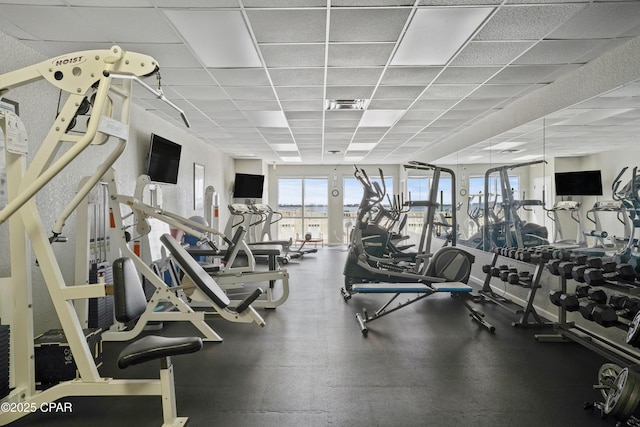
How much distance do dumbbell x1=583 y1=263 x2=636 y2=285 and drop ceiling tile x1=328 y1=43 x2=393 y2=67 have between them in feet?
7.21

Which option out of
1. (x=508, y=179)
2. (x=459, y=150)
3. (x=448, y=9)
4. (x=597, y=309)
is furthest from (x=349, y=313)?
(x=459, y=150)

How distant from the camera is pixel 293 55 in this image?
3154mm

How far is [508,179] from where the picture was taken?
190 inches

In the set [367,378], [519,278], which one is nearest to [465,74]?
[519,278]

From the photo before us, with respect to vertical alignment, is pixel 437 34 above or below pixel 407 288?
above

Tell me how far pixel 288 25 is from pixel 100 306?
2.73 m

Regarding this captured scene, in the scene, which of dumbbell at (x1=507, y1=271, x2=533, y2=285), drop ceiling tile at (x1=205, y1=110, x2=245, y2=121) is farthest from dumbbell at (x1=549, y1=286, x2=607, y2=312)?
drop ceiling tile at (x1=205, y1=110, x2=245, y2=121)

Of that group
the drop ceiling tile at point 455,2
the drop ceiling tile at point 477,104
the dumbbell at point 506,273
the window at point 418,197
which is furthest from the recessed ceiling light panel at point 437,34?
the window at point 418,197

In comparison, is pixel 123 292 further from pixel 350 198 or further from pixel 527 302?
pixel 350 198

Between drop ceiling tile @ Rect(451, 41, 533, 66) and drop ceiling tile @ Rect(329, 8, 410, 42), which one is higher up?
drop ceiling tile @ Rect(451, 41, 533, 66)

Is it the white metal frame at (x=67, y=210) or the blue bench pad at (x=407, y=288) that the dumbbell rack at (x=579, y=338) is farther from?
the white metal frame at (x=67, y=210)

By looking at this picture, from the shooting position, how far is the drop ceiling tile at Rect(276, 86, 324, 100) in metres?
4.04

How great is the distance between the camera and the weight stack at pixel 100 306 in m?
3.17

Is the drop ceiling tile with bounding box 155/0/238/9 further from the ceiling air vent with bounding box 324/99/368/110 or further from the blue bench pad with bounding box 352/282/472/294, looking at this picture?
the blue bench pad with bounding box 352/282/472/294
